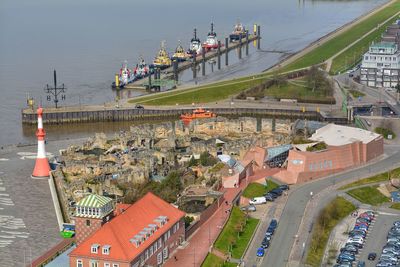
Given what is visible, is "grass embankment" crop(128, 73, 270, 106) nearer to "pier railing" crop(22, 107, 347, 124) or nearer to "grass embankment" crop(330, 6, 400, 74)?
"pier railing" crop(22, 107, 347, 124)

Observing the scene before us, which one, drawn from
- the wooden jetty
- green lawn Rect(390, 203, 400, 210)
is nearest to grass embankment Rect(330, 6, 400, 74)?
the wooden jetty

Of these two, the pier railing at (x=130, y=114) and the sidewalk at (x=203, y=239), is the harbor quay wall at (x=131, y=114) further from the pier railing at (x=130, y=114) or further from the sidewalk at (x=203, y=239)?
the sidewalk at (x=203, y=239)

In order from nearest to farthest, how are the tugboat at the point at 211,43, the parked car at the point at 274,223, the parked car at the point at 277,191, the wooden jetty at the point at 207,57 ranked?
the parked car at the point at 274,223
the parked car at the point at 277,191
the wooden jetty at the point at 207,57
the tugboat at the point at 211,43

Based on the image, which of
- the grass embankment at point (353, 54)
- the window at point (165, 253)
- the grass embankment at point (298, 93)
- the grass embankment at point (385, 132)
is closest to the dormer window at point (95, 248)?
the window at point (165, 253)

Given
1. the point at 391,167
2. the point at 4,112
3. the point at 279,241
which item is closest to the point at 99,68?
the point at 4,112

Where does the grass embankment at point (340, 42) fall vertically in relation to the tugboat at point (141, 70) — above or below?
Answer: above

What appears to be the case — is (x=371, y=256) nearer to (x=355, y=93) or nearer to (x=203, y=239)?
(x=203, y=239)

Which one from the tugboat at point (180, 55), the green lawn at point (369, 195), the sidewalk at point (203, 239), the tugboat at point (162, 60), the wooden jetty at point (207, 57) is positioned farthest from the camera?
the tugboat at point (180, 55)
